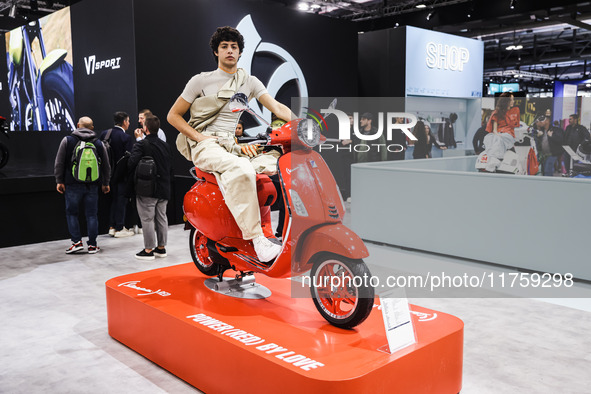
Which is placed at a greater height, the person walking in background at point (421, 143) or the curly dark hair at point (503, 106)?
the curly dark hair at point (503, 106)

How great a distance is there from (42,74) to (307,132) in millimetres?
9104

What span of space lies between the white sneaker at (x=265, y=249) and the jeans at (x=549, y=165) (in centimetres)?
633

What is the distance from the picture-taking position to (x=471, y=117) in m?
12.4

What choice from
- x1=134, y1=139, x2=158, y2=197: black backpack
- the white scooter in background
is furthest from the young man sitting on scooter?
the white scooter in background

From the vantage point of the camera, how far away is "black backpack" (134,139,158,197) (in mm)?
4809

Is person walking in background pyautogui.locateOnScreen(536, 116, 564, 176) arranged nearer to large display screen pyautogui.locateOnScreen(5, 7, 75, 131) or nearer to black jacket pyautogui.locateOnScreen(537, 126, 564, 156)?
black jacket pyautogui.locateOnScreen(537, 126, 564, 156)

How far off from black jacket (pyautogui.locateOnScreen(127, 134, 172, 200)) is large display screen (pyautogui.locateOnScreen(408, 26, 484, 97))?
7164 millimetres

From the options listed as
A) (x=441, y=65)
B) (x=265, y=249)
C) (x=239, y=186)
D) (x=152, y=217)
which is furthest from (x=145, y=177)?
(x=441, y=65)

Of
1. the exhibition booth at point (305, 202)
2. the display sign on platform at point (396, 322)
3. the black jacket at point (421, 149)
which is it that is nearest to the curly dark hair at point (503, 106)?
the exhibition booth at point (305, 202)

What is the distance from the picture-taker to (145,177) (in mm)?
4828

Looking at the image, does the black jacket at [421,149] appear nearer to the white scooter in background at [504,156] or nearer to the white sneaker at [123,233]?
the white scooter in background at [504,156]

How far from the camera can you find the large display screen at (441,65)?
431 inches

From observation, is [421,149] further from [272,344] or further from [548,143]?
[272,344]

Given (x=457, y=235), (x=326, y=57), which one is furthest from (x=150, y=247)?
(x=326, y=57)
